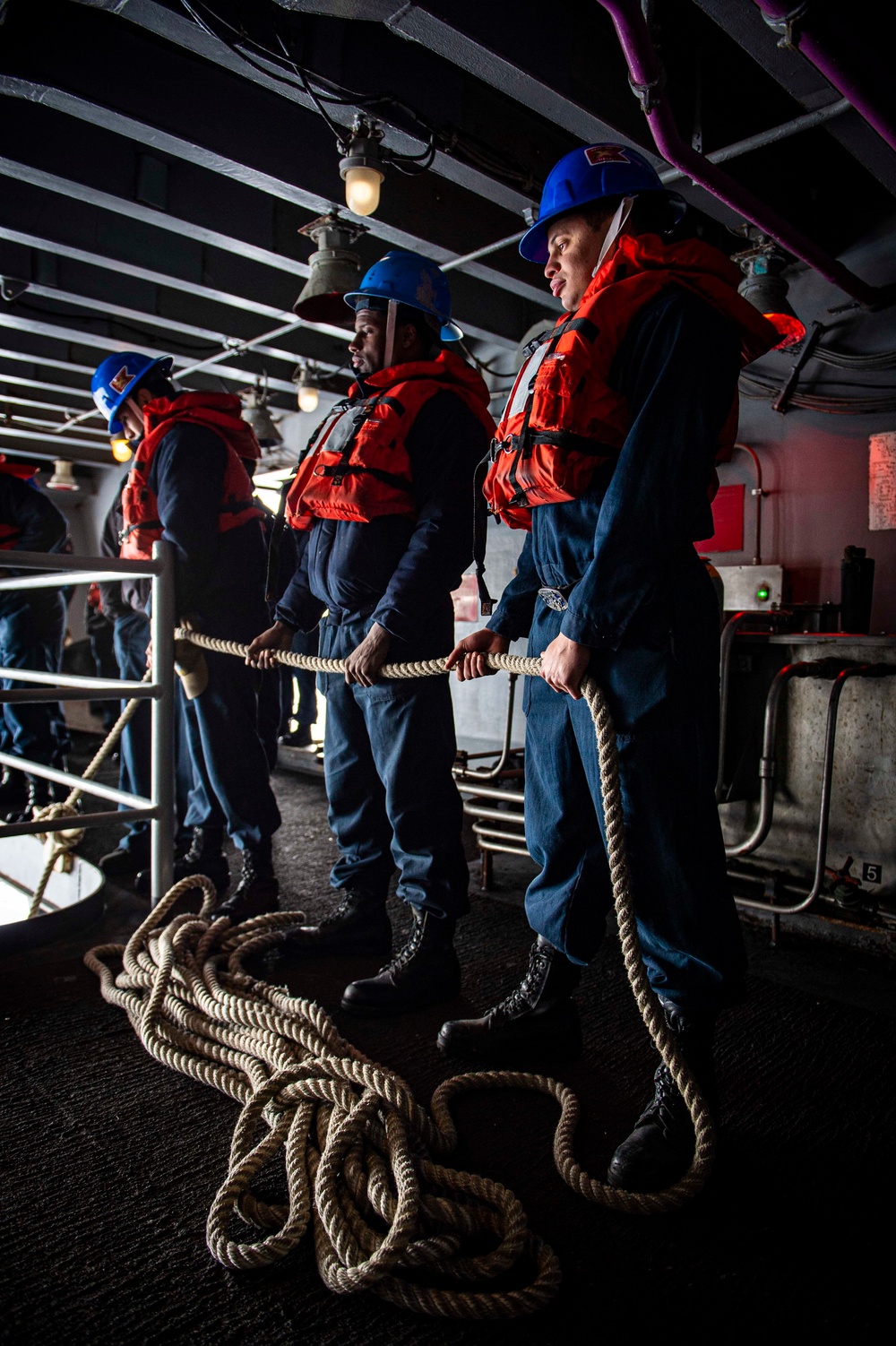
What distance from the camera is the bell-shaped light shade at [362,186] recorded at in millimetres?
3258

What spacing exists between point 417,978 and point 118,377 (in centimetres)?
251

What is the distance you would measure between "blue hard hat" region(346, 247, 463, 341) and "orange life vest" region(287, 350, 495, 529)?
0.15 meters

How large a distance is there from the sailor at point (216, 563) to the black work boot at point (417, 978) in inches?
34.0

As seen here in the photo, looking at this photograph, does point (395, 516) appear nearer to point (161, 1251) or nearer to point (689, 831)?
point (689, 831)

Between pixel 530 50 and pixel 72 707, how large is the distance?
7530mm

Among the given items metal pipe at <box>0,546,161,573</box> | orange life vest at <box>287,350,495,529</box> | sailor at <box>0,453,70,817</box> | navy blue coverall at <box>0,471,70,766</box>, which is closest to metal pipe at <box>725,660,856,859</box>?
orange life vest at <box>287,350,495,529</box>

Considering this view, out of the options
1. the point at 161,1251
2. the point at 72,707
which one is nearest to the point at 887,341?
the point at 161,1251

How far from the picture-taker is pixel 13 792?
495cm

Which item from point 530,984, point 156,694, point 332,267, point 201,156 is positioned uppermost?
point 201,156

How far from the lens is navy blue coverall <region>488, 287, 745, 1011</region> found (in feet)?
4.45

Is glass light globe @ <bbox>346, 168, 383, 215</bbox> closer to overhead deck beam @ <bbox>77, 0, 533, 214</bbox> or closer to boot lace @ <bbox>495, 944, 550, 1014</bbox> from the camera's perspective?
overhead deck beam @ <bbox>77, 0, 533, 214</bbox>

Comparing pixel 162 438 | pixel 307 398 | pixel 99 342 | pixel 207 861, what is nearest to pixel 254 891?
pixel 207 861

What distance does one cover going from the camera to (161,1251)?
1.24 meters

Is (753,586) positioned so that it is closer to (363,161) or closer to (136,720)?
(363,161)
